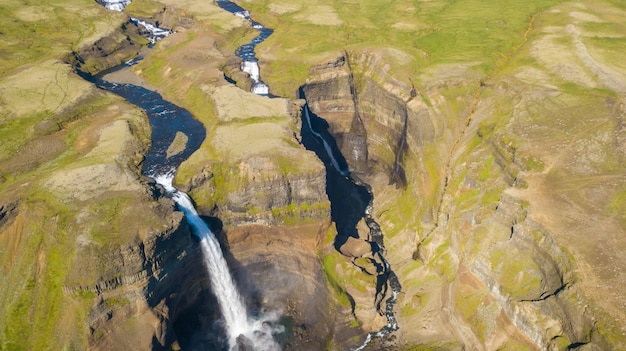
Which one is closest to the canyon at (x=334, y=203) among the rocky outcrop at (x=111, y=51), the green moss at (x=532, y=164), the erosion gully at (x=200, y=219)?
the green moss at (x=532, y=164)

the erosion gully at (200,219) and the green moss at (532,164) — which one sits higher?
the green moss at (532,164)

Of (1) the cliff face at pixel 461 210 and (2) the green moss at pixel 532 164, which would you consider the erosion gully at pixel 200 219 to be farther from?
(2) the green moss at pixel 532 164

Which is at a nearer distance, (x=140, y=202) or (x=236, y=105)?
(x=140, y=202)

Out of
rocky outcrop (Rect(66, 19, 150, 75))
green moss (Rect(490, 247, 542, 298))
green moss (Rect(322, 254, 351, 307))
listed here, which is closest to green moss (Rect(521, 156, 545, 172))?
green moss (Rect(490, 247, 542, 298))

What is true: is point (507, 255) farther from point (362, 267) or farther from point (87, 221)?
point (87, 221)

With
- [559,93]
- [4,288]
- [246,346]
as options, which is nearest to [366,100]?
[559,93]

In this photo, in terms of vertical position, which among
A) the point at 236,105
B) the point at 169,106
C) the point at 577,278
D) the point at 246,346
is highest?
the point at 577,278

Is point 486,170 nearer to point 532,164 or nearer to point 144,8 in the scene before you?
point 532,164

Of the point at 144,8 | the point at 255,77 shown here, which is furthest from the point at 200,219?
the point at 144,8
